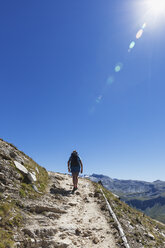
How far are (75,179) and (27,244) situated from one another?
9869mm

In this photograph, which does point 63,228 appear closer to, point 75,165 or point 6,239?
point 6,239

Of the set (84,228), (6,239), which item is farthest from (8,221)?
(84,228)

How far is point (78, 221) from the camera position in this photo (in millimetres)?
8609

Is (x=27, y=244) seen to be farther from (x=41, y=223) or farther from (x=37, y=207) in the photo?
(x=37, y=207)

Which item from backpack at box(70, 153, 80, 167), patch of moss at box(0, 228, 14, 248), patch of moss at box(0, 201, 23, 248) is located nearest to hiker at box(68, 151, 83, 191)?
backpack at box(70, 153, 80, 167)

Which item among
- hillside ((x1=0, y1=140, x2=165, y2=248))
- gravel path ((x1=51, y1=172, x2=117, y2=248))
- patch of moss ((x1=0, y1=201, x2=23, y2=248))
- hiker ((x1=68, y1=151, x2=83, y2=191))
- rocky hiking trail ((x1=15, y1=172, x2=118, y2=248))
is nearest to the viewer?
patch of moss ((x1=0, y1=201, x2=23, y2=248))

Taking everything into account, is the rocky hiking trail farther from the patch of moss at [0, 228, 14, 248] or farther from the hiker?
the hiker

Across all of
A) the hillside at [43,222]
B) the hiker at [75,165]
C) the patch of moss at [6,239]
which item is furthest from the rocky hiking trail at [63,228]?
the hiker at [75,165]

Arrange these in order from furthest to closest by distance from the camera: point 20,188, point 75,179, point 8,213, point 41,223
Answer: point 75,179 < point 20,188 < point 41,223 < point 8,213

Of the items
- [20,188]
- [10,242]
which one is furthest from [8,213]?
[20,188]

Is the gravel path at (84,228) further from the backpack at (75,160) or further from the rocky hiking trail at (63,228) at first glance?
the backpack at (75,160)

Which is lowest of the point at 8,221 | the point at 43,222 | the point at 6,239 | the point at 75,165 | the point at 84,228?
the point at 84,228

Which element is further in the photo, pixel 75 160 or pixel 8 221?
pixel 75 160

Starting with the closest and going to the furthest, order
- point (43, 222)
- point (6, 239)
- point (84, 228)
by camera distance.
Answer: point (6, 239), point (43, 222), point (84, 228)
